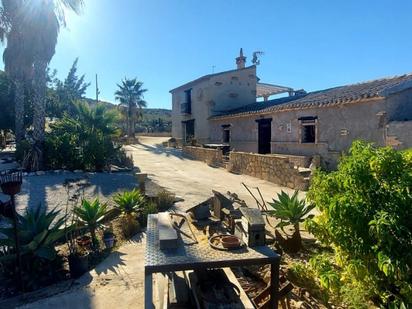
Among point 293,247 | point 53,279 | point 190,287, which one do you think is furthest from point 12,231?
point 293,247

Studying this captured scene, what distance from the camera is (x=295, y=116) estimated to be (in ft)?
56.0

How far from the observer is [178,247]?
3.51 metres

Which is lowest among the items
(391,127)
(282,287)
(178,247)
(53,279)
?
(53,279)

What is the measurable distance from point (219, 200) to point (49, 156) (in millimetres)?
11300

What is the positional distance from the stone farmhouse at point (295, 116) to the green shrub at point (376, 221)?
9.45 m

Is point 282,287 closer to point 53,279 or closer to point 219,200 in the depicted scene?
point 219,200

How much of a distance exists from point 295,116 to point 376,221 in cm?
1442

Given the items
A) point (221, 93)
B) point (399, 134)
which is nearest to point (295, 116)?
point (399, 134)

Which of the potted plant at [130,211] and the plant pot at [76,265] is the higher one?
the potted plant at [130,211]

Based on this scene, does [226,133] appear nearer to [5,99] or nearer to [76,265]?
[5,99]

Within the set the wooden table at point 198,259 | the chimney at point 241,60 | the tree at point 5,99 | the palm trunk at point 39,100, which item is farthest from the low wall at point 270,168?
the tree at point 5,99

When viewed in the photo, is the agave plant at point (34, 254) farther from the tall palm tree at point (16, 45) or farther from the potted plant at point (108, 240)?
the tall palm tree at point (16, 45)

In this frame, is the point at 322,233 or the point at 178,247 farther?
the point at 322,233

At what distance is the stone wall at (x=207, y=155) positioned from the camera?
65.8 feet
